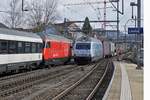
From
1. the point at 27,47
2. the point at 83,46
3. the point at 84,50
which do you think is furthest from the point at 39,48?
the point at 83,46

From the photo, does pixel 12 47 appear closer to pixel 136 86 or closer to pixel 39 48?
pixel 39 48

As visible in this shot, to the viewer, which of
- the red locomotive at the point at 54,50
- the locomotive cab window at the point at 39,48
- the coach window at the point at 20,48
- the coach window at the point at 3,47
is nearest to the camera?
the coach window at the point at 3,47

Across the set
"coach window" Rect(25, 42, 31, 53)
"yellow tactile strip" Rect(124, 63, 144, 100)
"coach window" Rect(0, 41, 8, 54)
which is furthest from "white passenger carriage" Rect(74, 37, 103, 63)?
"coach window" Rect(0, 41, 8, 54)

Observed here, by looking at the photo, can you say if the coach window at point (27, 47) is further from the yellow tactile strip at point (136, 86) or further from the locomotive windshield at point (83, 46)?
the locomotive windshield at point (83, 46)

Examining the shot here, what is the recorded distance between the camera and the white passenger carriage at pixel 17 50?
63.2 feet

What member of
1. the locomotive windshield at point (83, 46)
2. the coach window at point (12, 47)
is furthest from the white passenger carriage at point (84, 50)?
the coach window at point (12, 47)

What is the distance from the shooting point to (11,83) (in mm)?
17047

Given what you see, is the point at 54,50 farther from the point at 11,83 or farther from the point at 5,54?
the point at 11,83

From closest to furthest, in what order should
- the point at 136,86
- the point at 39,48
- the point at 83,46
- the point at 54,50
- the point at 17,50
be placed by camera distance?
the point at 136,86 → the point at 17,50 → the point at 39,48 → the point at 54,50 → the point at 83,46

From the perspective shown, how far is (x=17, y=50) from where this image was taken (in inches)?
853

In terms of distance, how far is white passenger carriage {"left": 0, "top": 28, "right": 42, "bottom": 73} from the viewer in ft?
63.2

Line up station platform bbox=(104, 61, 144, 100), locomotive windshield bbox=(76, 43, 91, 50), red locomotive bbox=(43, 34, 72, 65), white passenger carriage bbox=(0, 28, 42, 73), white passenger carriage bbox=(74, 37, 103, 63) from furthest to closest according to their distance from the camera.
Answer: locomotive windshield bbox=(76, 43, 91, 50), white passenger carriage bbox=(74, 37, 103, 63), red locomotive bbox=(43, 34, 72, 65), white passenger carriage bbox=(0, 28, 42, 73), station platform bbox=(104, 61, 144, 100)

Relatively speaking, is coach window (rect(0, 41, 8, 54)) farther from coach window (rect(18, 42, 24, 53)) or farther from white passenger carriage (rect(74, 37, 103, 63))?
white passenger carriage (rect(74, 37, 103, 63))
